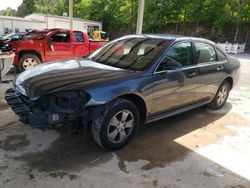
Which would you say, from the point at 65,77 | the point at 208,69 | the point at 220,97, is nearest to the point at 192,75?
the point at 208,69

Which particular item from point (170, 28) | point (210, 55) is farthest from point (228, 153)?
point (170, 28)

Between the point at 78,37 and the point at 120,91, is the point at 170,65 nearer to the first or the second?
the point at 120,91

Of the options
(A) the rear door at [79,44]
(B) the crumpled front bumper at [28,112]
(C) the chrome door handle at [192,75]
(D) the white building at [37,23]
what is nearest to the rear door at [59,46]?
(A) the rear door at [79,44]

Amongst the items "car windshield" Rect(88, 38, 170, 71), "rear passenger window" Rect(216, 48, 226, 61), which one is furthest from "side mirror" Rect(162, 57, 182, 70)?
"rear passenger window" Rect(216, 48, 226, 61)

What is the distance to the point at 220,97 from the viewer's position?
223 inches

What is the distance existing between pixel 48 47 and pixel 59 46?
407 millimetres

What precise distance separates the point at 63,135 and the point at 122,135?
3.22 feet

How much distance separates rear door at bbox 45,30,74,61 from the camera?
8.82m

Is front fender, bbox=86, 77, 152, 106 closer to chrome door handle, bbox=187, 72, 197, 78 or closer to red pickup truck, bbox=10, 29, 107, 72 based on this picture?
chrome door handle, bbox=187, 72, 197, 78

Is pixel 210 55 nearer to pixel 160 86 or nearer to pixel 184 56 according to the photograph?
pixel 184 56

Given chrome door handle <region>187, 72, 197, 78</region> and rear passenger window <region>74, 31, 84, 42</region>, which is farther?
rear passenger window <region>74, 31, 84, 42</region>

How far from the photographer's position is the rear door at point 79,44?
30.6 ft

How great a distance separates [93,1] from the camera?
39.3 meters

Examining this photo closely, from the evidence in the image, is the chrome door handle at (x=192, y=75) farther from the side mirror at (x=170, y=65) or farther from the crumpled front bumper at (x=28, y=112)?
the crumpled front bumper at (x=28, y=112)
